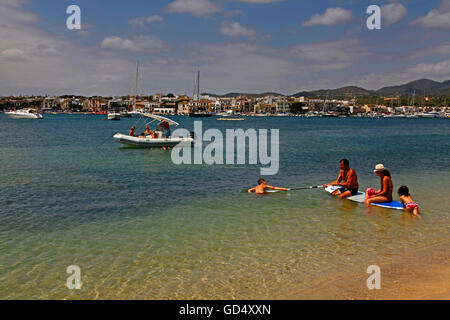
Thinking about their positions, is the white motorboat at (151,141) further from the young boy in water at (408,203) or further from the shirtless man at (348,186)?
the young boy in water at (408,203)

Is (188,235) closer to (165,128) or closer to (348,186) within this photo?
(348,186)

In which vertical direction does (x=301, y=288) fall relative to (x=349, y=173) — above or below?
below

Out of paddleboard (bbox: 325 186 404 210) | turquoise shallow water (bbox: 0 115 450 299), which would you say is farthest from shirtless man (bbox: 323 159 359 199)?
turquoise shallow water (bbox: 0 115 450 299)

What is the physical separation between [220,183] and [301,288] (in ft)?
35.4

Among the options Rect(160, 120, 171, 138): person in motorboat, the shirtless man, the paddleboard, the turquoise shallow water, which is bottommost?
the turquoise shallow water

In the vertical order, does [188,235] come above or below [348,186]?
below

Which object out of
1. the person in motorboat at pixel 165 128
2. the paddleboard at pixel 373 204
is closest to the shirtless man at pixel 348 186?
the paddleboard at pixel 373 204

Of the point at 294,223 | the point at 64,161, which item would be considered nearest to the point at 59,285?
the point at 294,223

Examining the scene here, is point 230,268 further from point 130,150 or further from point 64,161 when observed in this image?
point 130,150

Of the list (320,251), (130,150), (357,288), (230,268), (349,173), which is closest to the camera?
(357,288)

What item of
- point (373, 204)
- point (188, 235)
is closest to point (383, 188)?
point (373, 204)

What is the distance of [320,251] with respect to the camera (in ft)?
29.2

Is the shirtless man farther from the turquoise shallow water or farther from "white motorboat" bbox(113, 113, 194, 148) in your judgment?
"white motorboat" bbox(113, 113, 194, 148)

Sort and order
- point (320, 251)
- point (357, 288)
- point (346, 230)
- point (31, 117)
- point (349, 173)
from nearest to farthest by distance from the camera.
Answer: point (357, 288) → point (320, 251) → point (346, 230) → point (349, 173) → point (31, 117)
